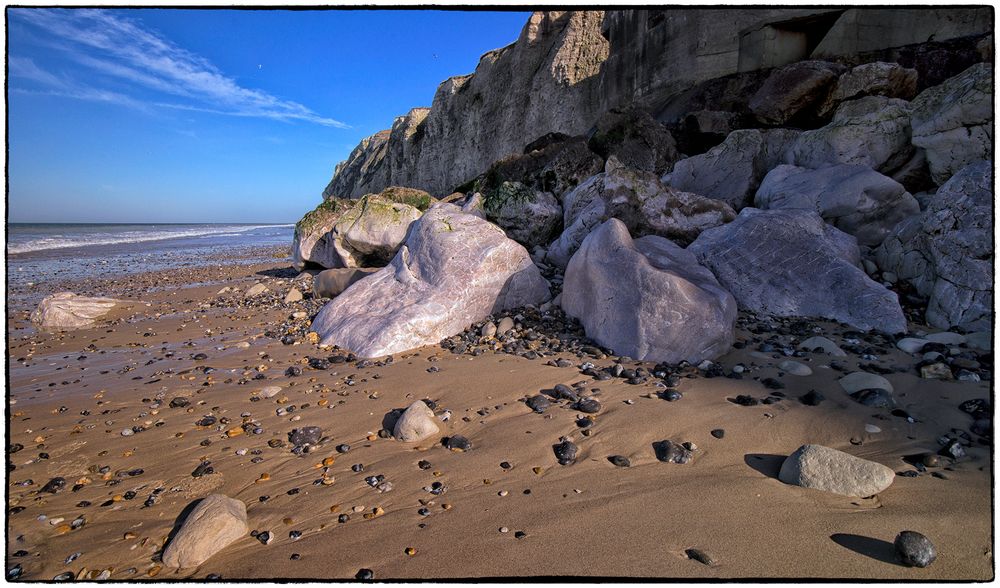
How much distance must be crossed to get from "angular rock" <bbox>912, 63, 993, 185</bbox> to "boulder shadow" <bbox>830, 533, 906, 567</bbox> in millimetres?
5595

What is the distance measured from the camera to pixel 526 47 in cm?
2773

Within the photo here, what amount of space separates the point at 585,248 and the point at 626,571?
10.9 ft

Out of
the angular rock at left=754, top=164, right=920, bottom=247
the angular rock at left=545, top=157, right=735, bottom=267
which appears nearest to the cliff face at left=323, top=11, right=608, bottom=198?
the angular rock at left=545, top=157, right=735, bottom=267

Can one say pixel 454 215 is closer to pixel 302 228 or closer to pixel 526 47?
pixel 302 228

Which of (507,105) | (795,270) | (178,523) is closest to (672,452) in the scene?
(178,523)

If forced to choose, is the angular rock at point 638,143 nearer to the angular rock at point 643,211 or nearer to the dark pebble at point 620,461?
the angular rock at point 643,211

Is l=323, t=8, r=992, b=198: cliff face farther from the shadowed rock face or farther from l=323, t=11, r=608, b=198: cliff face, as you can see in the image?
the shadowed rock face

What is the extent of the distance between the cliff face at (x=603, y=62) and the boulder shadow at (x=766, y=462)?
83.7 inches

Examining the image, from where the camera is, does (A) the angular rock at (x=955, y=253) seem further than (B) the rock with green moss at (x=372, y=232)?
No

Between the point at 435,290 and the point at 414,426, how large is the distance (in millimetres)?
2333

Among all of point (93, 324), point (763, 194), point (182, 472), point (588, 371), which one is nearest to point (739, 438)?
point (588, 371)

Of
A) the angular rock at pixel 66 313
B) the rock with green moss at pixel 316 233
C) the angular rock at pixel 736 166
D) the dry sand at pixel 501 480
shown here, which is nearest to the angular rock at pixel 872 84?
the angular rock at pixel 736 166

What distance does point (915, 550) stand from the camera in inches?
64.7

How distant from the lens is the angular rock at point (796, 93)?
30.9ft
